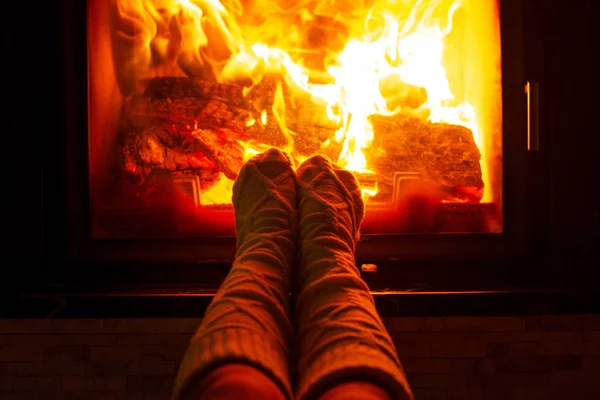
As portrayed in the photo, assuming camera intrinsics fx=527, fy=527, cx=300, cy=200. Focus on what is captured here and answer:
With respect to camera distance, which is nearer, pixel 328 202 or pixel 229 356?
pixel 229 356

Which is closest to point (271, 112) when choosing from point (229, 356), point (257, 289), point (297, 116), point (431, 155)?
point (297, 116)

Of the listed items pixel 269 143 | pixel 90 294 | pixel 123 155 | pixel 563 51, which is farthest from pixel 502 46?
pixel 90 294

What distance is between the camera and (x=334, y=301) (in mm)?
673

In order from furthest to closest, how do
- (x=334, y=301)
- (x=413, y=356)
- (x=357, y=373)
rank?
(x=413, y=356) < (x=334, y=301) < (x=357, y=373)

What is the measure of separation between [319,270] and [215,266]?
13.5 inches

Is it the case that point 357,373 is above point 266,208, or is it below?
below

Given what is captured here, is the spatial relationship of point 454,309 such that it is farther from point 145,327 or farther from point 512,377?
point 145,327

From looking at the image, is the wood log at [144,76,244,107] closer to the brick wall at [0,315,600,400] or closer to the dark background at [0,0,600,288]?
the dark background at [0,0,600,288]

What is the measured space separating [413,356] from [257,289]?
1.64ft

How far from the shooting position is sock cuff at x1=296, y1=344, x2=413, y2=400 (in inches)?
20.2

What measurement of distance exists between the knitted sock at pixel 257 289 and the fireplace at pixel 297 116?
12 centimetres

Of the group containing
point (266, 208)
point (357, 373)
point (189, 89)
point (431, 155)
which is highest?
point (189, 89)

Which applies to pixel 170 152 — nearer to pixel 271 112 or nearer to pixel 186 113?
pixel 186 113

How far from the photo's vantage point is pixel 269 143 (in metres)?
1.11
